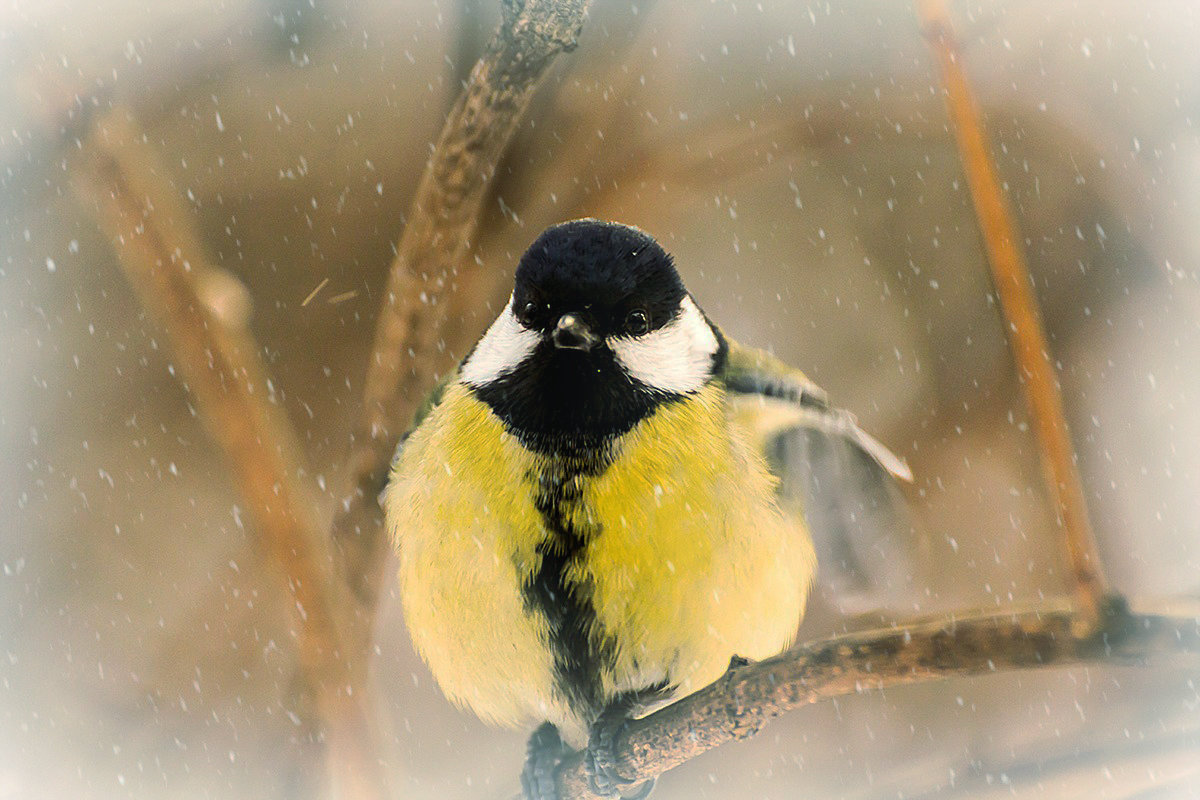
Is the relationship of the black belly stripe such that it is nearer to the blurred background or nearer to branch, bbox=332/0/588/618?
branch, bbox=332/0/588/618

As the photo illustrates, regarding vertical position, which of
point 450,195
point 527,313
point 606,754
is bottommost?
point 606,754

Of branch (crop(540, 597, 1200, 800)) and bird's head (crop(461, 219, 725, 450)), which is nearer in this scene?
branch (crop(540, 597, 1200, 800))

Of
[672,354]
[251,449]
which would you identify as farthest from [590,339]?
[251,449]

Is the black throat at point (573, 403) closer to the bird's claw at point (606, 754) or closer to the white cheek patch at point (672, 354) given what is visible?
the white cheek patch at point (672, 354)

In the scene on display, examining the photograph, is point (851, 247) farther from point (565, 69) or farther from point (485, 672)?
point (485, 672)

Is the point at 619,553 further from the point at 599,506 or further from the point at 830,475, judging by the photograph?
the point at 830,475

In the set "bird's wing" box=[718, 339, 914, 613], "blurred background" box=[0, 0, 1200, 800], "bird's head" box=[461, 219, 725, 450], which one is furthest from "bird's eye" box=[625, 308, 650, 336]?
"blurred background" box=[0, 0, 1200, 800]

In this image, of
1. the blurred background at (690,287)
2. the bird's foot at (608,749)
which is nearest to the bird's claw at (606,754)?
the bird's foot at (608,749)
